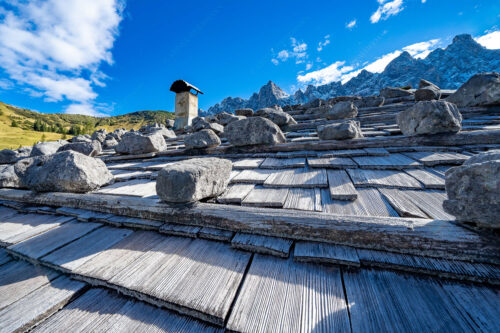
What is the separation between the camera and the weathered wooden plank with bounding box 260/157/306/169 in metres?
2.07

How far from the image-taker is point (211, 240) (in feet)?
3.91

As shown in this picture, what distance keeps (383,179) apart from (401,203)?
40 centimetres

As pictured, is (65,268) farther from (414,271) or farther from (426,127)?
(426,127)

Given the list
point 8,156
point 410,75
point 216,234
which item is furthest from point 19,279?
point 410,75

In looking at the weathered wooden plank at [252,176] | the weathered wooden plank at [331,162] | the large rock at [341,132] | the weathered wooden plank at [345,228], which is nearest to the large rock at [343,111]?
the large rock at [341,132]

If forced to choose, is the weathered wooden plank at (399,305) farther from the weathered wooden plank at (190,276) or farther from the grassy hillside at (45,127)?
the grassy hillside at (45,127)

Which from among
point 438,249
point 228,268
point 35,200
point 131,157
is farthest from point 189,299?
point 131,157

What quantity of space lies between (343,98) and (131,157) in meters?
6.76

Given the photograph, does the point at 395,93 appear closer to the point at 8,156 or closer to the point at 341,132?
the point at 341,132

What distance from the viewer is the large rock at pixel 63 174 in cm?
186

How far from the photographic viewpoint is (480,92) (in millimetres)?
3449

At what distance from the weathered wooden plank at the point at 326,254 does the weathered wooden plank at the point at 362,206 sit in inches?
7.9

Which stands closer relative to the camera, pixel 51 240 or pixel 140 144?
pixel 51 240

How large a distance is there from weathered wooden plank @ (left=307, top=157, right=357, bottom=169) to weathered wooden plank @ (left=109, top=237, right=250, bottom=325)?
1.34 metres
